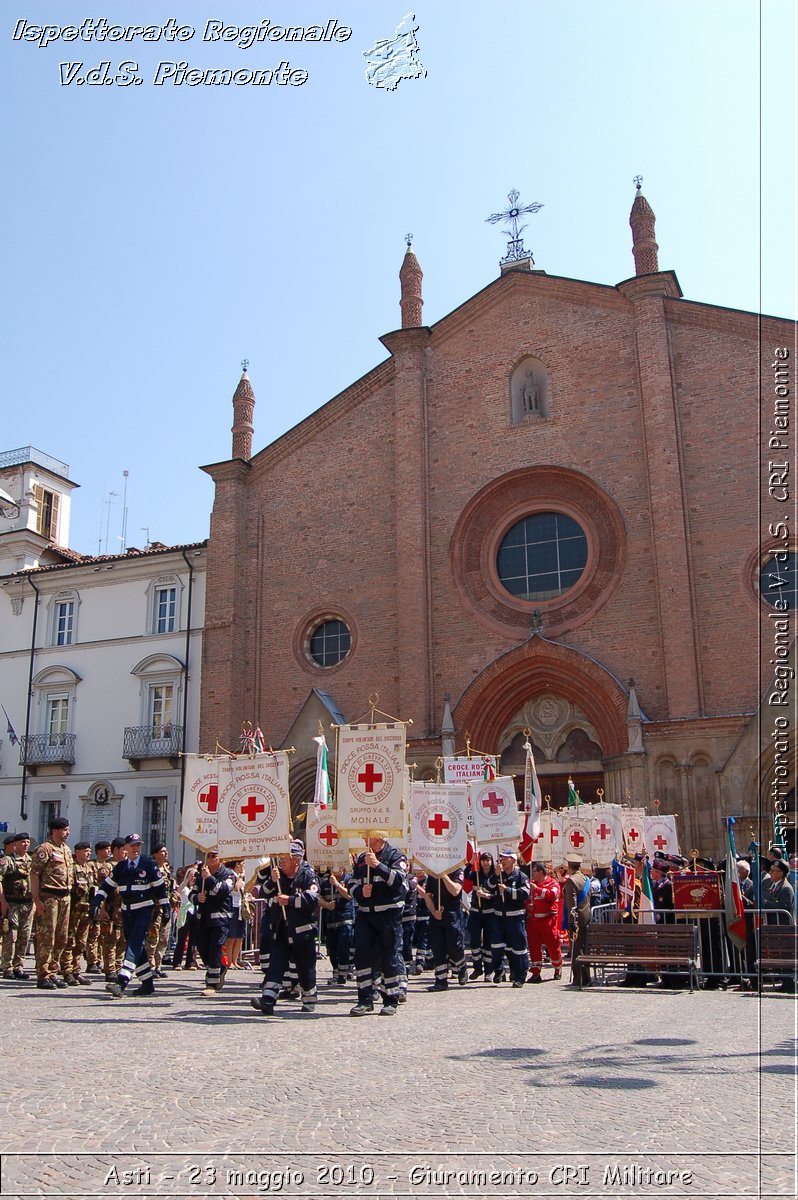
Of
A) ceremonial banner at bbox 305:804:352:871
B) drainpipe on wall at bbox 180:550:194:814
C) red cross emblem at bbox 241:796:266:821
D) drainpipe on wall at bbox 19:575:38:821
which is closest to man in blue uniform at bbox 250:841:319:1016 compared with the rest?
red cross emblem at bbox 241:796:266:821

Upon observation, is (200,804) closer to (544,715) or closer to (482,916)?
(482,916)

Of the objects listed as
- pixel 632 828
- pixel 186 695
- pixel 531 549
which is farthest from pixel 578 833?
pixel 186 695

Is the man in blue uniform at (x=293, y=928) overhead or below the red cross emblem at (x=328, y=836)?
below

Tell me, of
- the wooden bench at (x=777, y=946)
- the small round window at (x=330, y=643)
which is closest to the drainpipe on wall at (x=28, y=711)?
the small round window at (x=330, y=643)

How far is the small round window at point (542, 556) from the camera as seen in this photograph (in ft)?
79.7

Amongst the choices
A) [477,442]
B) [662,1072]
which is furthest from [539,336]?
[662,1072]

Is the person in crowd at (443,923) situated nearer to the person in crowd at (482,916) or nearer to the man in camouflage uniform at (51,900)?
the person in crowd at (482,916)

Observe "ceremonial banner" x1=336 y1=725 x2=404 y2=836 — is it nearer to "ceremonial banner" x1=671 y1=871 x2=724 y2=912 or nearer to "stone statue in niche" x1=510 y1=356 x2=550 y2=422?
"ceremonial banner" x1=671 y1=871 x2=724 y2=912

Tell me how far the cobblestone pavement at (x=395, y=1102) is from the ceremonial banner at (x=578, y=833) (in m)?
8.91

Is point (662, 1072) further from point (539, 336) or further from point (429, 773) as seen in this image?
point (539, 336)

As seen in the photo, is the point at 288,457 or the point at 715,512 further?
the point at 288,457

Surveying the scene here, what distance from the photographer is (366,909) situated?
11195 mm

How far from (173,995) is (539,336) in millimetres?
18674

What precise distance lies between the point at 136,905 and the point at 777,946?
7.75 metres
